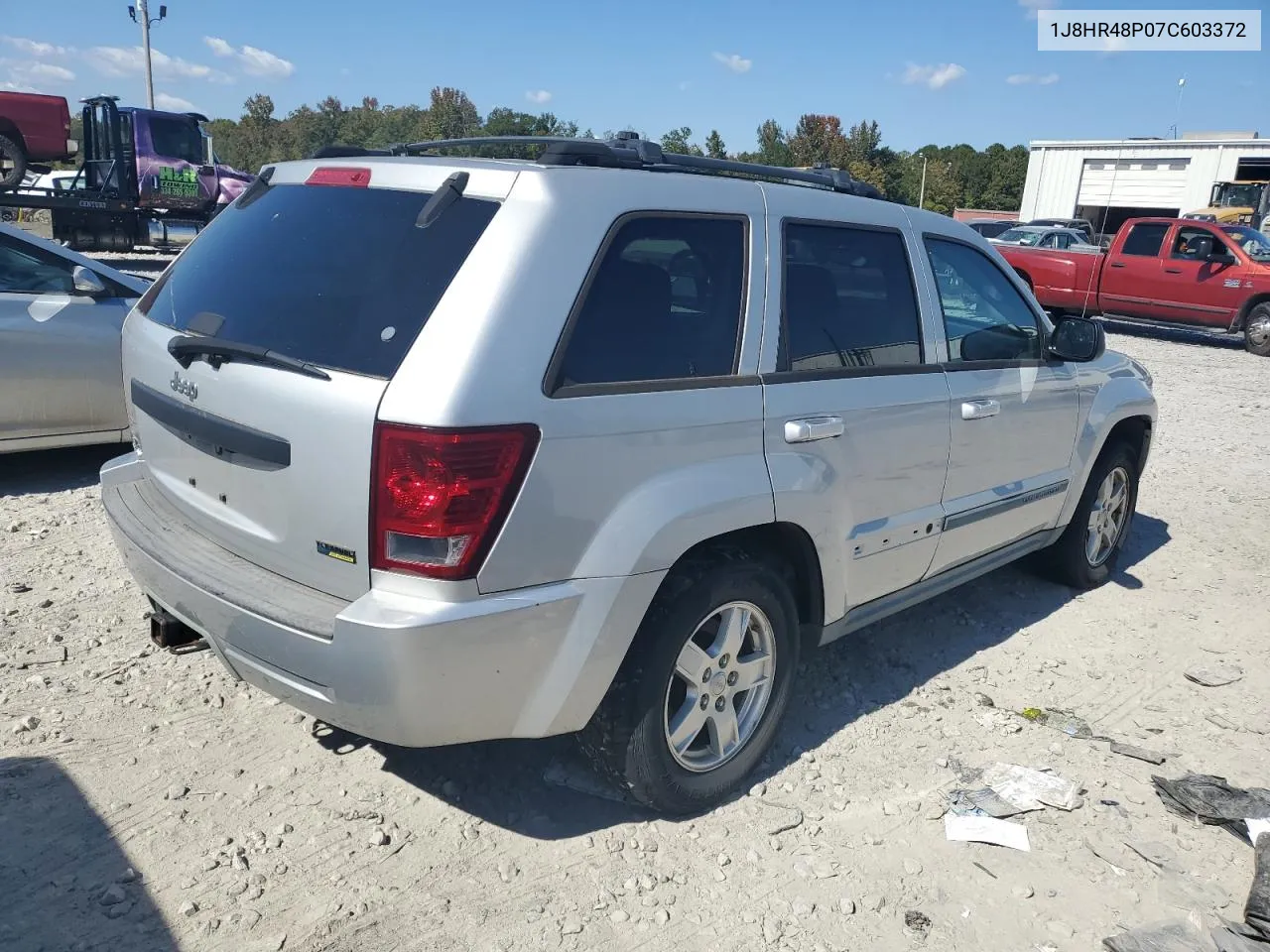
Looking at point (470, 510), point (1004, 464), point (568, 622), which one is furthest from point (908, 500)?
point (470, 510)

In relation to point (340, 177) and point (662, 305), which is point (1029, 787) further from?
point (340, 177)

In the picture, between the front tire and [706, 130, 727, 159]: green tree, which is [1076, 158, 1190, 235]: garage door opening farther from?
the front tire

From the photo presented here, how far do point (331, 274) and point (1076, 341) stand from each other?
3.35 metres

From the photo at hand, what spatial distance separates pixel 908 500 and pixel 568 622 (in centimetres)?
165

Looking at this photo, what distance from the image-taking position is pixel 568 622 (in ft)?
8.36

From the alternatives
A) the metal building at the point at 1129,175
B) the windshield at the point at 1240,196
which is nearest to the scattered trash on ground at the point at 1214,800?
the windshield at the point at 1240,196

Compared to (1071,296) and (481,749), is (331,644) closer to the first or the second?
(481,749)

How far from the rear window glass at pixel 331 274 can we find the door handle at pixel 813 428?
44.5 inches

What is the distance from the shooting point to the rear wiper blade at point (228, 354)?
252 cm

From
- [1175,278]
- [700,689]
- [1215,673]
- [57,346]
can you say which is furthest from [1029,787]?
[1175,278]

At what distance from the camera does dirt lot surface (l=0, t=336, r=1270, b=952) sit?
8.70ft

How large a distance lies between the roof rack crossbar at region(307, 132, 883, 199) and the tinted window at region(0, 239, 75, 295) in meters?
3.09


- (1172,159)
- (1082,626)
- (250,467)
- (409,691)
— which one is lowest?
(1082,626)

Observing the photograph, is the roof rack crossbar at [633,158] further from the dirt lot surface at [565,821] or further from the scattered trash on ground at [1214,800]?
the scattered trash on ground at [1214,800]
